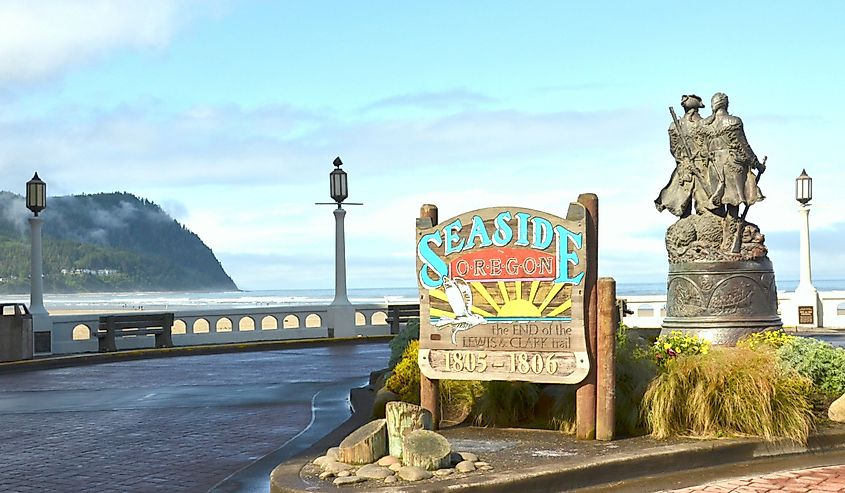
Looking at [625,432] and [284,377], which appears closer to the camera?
[625,432]

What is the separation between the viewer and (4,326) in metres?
21.0

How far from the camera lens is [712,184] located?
1551 centimetres

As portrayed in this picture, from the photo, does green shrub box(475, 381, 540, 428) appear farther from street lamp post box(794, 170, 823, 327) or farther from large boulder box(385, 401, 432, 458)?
street lamp post box(794, 170, 823, 327)

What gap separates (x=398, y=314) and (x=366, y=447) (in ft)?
66.8

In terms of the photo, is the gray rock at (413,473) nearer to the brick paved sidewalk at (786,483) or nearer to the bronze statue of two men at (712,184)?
the brick paved sidewalk at (786,483)

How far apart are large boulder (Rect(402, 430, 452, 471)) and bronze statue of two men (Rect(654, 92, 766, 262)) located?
8.69 metres

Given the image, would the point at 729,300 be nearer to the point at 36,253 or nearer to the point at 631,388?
the point at 631,388

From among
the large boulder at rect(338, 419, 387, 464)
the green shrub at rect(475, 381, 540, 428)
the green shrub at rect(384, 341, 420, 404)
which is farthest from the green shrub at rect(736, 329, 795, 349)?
the large boulder at rect(338, 419, 387, 464)

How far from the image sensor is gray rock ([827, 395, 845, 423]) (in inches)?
384

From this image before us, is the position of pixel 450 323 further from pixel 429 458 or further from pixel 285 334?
pixel 285 334

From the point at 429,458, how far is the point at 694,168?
943 cm

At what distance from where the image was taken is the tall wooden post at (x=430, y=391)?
10.0 meters

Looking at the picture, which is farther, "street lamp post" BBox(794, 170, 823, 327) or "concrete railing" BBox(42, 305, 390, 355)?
"street lamp post" BBox(794, 170, 823, 327)

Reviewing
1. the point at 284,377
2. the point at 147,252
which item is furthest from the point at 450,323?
the point at 147,252
